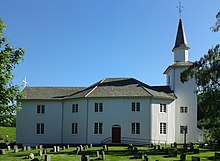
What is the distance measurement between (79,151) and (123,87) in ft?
51.1

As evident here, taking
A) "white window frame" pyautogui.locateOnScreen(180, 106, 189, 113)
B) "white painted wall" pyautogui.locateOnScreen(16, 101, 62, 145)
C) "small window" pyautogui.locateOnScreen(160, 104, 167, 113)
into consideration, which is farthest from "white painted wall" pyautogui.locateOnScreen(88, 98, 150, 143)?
"white window frame" pyautogui.locateOnScreen(180, 106, 189, 113)

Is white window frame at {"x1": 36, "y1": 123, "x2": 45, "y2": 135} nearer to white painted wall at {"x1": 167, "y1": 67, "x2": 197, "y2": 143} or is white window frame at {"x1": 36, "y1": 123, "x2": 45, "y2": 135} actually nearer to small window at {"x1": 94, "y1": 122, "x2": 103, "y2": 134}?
small window at {"x1": 94, "y1": 122, "x2": 103, "y2": 134}

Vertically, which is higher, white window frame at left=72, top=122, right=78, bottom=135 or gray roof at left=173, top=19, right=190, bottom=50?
gray roof at left=173, top=19, right=190, bottom=50

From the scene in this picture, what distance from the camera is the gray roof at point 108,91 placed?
4425cm

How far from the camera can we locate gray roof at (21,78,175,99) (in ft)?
145

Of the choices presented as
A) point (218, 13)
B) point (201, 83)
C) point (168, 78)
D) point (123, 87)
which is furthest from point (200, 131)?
point (218, 13)

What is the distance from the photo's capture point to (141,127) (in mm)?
43250

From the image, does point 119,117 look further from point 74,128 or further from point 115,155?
point 115,155

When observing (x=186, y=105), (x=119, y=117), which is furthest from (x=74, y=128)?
(x=186, y=105)

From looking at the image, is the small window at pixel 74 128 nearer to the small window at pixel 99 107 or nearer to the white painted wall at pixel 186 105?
the small window at pixel 99 107

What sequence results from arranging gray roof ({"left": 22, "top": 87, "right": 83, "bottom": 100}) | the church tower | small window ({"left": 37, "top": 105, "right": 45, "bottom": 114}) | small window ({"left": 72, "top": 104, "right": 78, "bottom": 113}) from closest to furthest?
small window ({"left": 72, "top": 104, "right": 78, "bottom": 113}), the church tower, small window ({"left": 37, "top": 105, "right": 45, "bottom": 114}), gray roof ({"left": 22, "top": 87, "right": 83, "bottom": 100})

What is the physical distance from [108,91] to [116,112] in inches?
120

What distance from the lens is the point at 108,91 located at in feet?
148

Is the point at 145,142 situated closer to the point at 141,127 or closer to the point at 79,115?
the point at 141,127
